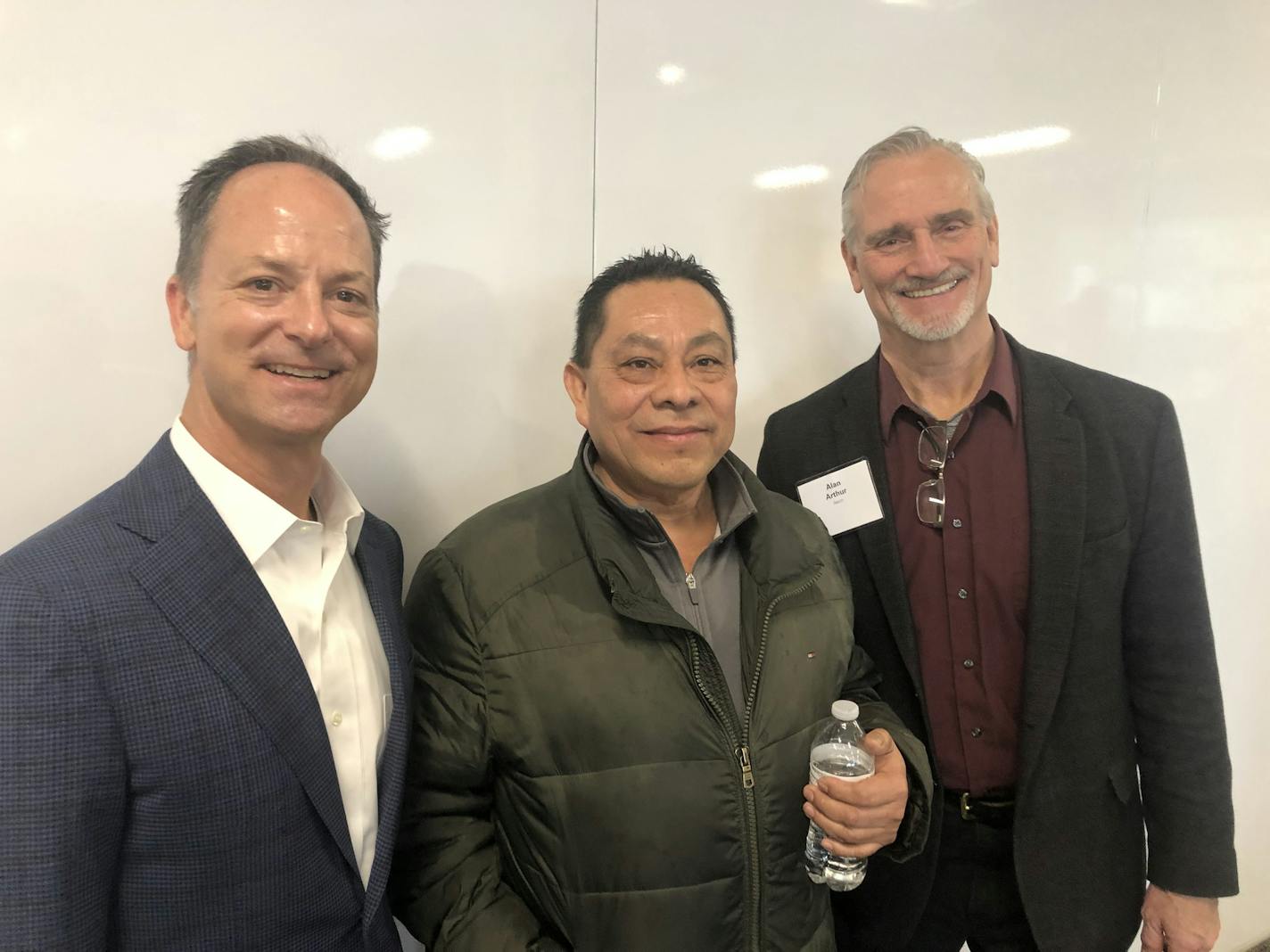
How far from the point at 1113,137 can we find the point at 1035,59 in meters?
0.43

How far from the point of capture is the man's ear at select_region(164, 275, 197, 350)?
3.28ft

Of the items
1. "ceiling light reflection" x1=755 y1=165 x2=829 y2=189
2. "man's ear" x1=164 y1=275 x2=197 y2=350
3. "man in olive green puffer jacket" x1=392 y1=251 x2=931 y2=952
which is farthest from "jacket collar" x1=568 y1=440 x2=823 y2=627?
"ceiling light reflection" x1=755 y1=165 x2=829 y2=189

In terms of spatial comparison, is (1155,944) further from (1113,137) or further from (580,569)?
(1113,137)

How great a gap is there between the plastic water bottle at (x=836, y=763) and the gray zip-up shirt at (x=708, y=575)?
171 millimetres

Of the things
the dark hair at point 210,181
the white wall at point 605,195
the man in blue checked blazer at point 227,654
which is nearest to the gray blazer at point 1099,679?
the white wall at point 605,195

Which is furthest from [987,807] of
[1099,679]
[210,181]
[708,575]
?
[210,181]

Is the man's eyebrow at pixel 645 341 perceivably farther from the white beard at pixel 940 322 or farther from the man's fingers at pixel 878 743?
the man's fingers at pixel 878 743

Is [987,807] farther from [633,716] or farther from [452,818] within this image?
[452,818]

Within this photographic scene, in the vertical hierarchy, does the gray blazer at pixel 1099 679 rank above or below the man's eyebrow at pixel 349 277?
below

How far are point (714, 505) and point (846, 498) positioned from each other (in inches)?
13.8

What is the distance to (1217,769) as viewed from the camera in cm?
150

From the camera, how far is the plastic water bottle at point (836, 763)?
1200mm

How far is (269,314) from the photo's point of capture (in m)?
0.97

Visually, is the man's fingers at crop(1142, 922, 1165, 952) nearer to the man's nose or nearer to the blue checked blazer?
the man's nose
